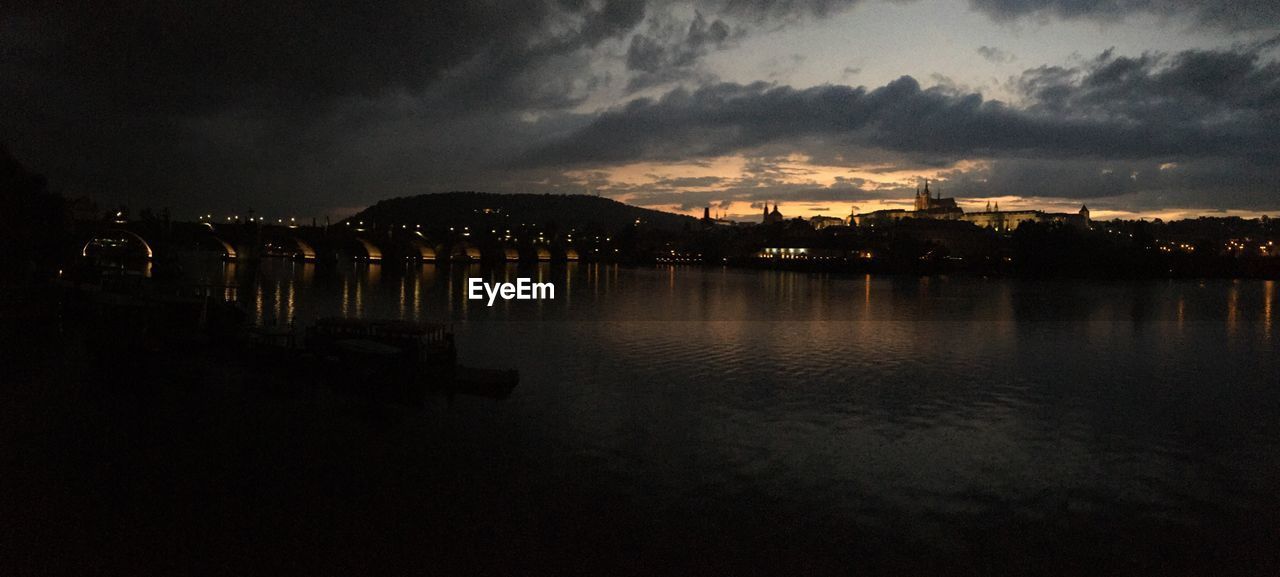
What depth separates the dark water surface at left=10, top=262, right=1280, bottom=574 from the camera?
10.2m

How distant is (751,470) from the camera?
13.2 meters

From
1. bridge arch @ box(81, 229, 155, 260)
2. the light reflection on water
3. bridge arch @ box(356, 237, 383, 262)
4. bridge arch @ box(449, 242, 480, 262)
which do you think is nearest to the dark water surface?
the light reflection on water

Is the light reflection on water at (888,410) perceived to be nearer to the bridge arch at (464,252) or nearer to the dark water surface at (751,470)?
the dark water surface at (751,470)

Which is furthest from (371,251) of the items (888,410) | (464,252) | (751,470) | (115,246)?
(751,470)

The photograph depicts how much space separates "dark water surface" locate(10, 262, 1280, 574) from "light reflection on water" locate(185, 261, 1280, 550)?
92 mm

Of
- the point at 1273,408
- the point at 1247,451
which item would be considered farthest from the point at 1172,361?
the point at 1247,451

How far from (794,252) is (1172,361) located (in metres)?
133

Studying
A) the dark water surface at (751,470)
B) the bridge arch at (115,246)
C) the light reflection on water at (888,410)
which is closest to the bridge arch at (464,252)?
the bridge arch at (115,246)

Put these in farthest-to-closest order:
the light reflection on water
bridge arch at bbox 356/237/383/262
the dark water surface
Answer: bridge arch at bbox 356/237/383/262, the light reflection on water, the dark water surface

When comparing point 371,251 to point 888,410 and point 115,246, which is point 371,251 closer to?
point 115,246

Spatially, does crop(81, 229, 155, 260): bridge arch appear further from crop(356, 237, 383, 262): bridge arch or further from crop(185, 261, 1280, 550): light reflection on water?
crop(185, 261, 1280, 550): light reflection on water

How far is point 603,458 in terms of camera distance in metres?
13.8

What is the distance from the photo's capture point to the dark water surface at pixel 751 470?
10203 mm

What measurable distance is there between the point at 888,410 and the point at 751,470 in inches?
240
